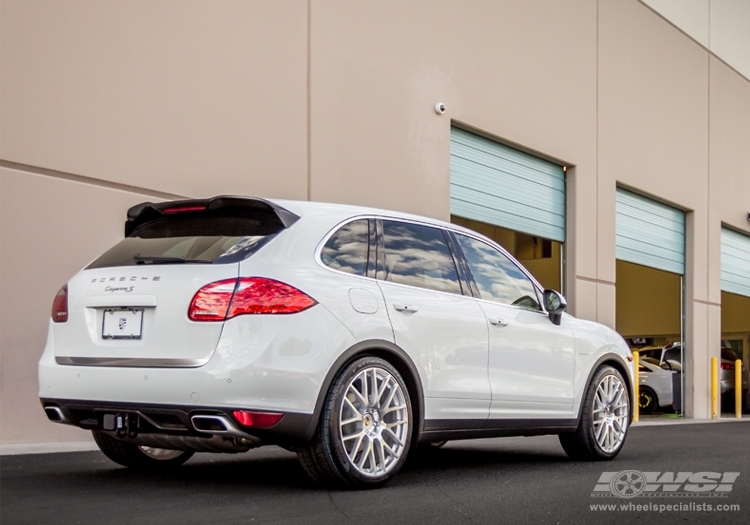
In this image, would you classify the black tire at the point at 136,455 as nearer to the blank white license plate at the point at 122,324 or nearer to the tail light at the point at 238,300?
the blank white license plate at the point at 122,324

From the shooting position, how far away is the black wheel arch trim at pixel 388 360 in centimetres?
525

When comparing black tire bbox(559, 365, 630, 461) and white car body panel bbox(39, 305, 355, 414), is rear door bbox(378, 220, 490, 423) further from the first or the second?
black tire bbox(559, 365, 630, 461)

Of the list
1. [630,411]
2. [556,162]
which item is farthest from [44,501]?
[556,162]

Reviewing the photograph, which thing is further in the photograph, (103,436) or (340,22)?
(340,22)

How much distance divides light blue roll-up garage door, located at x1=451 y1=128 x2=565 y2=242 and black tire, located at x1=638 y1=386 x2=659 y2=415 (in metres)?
6.65

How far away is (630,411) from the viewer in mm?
8391

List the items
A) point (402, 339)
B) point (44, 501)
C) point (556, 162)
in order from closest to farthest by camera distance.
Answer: point (44, 501) < point (402, 339) < point (556, 162)

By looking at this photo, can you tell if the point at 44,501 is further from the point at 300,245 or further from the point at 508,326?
the point at 508,326

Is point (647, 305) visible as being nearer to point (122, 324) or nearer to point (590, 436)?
point (590, 436)

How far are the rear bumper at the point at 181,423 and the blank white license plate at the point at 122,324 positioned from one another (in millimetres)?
350

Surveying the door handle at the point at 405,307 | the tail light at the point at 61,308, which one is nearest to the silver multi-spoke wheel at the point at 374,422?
the door handle at the point at 405,307

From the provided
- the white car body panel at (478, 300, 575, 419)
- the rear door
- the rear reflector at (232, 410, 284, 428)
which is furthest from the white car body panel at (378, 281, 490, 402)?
the rear reflector at (232, 410, 284, 428)

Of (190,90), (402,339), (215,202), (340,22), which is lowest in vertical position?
(402,339)

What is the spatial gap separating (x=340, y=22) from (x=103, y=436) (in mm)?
6891
